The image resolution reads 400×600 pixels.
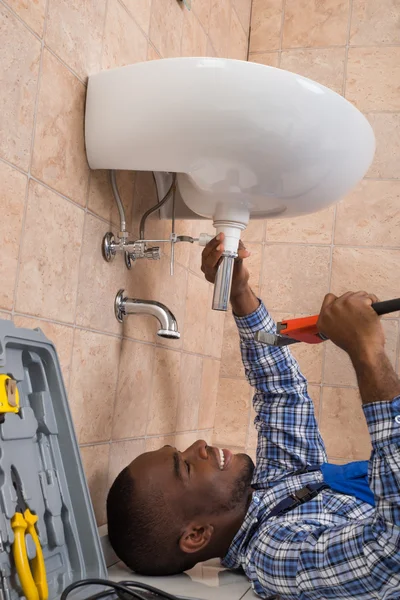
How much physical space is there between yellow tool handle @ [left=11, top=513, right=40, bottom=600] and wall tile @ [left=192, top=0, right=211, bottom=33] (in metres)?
1.41

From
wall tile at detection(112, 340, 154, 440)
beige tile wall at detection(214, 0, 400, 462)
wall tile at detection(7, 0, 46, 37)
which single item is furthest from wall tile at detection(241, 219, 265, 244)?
wall tile at detection(7, 0, 46, 37)

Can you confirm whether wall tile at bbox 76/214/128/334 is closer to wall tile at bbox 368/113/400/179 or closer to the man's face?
the man's face

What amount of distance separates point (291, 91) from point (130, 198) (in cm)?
46

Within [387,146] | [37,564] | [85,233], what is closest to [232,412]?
[387,146]

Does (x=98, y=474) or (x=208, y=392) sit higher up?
(x=208, y=392)

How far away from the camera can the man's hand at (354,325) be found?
1086 mm

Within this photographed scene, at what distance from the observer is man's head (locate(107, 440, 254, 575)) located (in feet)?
4.25

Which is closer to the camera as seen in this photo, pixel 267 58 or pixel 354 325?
pixel 354 325

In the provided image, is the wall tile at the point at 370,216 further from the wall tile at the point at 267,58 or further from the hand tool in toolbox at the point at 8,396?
the hand tool in toolbox at the point at 8,396

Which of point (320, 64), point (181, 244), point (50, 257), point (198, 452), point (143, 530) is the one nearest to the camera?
point (50, 257)

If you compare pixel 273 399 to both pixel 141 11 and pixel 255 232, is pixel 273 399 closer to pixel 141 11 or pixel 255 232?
pixel 255 232

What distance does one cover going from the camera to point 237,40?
2215 mm

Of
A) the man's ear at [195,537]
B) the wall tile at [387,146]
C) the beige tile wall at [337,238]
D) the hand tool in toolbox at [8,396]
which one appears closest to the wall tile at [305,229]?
the beige tile wall at [337,238]

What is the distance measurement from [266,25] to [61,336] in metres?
1.54
